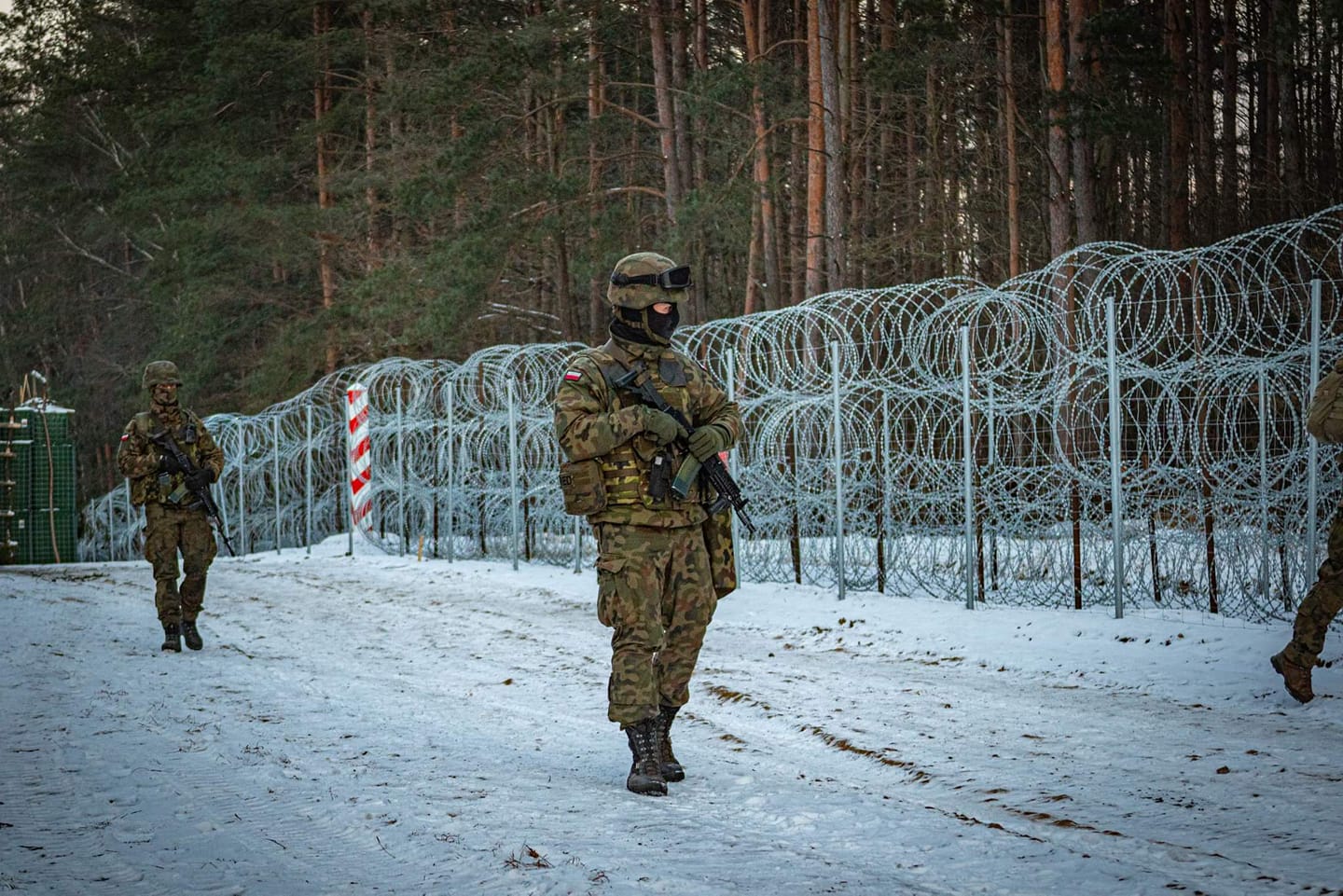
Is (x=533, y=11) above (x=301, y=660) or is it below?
above

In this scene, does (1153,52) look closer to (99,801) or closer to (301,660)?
(301,660)

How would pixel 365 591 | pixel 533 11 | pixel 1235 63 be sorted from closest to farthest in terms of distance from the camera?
pixel 365 591 → pixel 1235 63 → pixel 533 11

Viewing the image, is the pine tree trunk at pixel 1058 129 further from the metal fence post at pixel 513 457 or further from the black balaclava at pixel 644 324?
the black balaclava at pixel 644 324

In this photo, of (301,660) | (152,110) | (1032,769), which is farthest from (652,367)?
(152,110)

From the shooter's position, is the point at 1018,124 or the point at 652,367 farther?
the point at 1018,124

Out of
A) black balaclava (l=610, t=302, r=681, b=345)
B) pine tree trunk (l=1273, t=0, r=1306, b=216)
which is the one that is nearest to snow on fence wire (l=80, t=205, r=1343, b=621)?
pine tree trunk (l=1273, t=0, r=1306, b=216)

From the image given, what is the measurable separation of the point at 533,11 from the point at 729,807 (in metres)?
22.6

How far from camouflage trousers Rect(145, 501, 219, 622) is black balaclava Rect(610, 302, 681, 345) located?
4882 millimetres

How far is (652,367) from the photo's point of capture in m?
5.08

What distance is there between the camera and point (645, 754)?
4859 millimetres

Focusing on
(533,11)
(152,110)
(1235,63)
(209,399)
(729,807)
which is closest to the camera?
(729,807)

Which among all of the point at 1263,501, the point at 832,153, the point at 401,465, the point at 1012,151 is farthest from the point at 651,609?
the point at 1012,151

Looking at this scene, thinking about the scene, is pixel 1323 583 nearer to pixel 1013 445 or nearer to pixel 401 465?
pixel 1013 445

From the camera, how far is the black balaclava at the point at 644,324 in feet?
16.5
